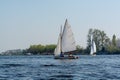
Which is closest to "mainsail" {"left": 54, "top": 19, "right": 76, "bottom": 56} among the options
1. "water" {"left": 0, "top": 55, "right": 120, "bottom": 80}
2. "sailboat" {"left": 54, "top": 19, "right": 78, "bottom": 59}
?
"sailboat" {"left": 54, "top": 19, "right": 78, "bottom": 59}

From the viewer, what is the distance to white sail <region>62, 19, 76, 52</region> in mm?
124412

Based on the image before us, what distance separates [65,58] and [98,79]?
69.9 meters

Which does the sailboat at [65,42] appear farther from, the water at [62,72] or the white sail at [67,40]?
the water at [62,72]

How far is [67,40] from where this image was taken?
125 meters

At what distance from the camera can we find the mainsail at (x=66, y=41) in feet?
408

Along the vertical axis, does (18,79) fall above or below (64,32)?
below

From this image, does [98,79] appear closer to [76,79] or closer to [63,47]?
[76,79]

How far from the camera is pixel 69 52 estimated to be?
126688 mm

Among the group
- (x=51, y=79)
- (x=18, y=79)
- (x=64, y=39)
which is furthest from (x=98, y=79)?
(x=64, y=39)

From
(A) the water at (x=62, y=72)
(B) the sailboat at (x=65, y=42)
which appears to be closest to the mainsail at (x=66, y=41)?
(B) the sailboat at (x=65, y=42)

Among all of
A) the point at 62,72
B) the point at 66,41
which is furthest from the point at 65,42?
the point at 62,72

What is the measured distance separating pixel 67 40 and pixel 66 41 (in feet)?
1.61

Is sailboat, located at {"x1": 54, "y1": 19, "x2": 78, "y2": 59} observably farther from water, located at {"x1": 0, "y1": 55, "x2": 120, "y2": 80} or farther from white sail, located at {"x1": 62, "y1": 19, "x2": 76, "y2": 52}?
water, located at {"x1": 0, "y1": 55, "x2": 120, "y2": 80}

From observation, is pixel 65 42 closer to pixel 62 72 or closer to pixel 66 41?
pixel 66 41
